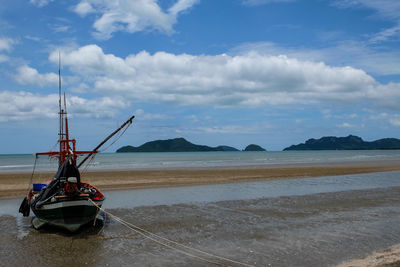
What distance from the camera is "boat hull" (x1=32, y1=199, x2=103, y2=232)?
13.1 metres

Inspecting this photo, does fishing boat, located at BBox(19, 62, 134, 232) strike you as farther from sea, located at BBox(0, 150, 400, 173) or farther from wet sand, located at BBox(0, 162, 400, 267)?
sea, located at BBox(0, 150, 400, 173)

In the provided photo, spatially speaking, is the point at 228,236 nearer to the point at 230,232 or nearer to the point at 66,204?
the point at 230,232

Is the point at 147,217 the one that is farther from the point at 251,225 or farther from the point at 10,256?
the point at 10,256

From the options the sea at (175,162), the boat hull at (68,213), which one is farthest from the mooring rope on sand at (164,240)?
the sea at (175,162)

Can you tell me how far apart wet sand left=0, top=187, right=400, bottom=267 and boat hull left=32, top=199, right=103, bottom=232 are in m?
0.48

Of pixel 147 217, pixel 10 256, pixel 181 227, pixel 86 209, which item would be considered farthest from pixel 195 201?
pixel 10 256

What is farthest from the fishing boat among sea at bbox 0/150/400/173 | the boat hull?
sea at bbox 0/150/400/173

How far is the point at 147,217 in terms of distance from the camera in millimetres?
16359

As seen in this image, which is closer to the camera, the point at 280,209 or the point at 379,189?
the point at 280,209

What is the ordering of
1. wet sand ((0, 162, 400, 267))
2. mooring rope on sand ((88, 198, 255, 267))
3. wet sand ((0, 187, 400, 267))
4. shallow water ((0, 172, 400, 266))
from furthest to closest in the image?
shallow water ((0, 172, 400, 266))
wet sand ((0, 187, 400, 267))
wet sand ((0, 162, 400, 267))
mooring rope on sand ((88, 198, 255, 267))

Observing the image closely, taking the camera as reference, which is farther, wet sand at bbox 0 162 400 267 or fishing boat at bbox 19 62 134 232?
fishing boat at bbox 19 62 134 232

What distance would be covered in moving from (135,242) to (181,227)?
2566 millimetres

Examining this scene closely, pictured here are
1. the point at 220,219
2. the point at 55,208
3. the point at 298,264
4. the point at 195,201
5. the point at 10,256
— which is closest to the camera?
the point at 298,264

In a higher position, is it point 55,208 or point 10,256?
point 55,208
